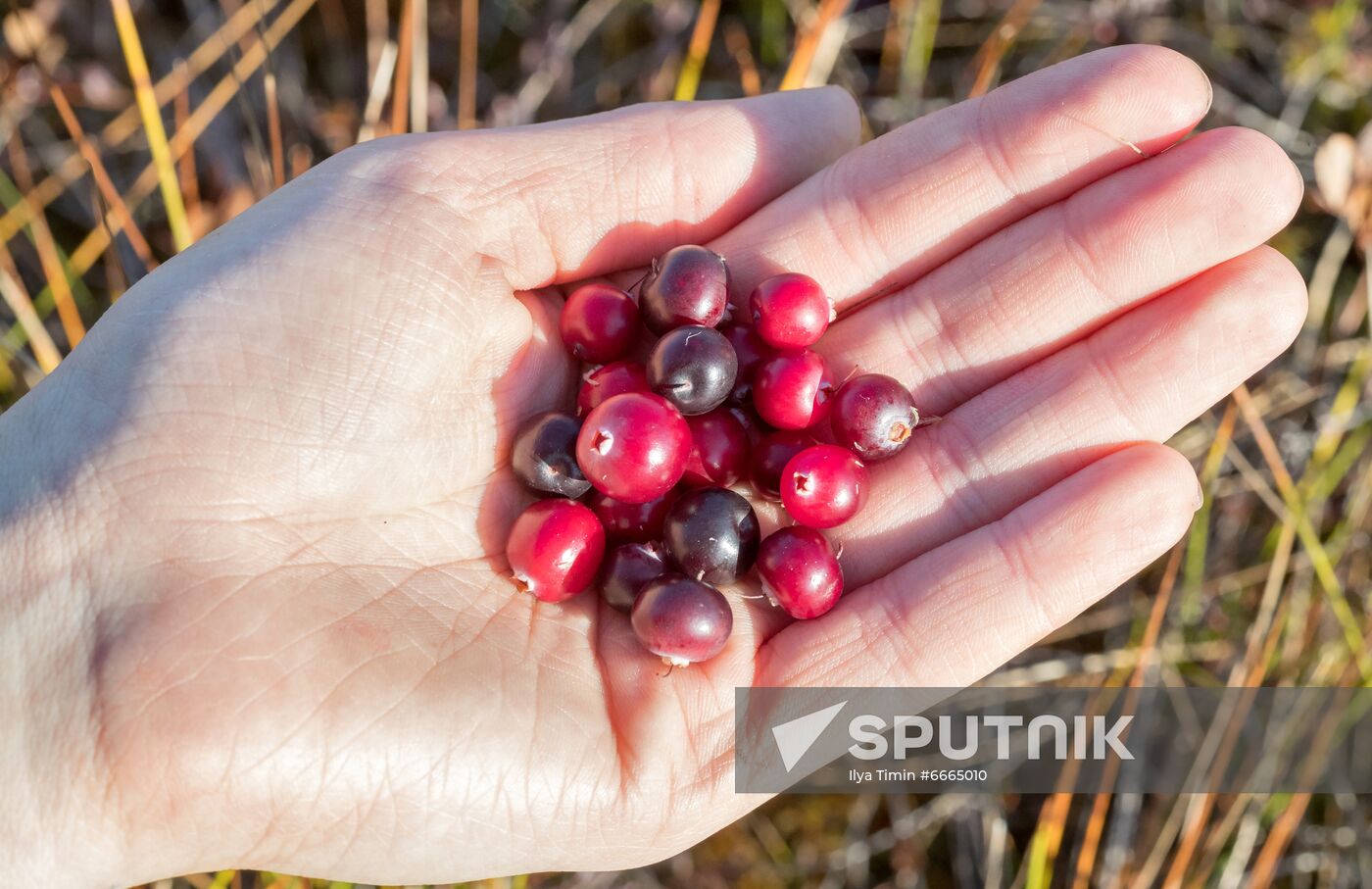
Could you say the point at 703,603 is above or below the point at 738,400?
below

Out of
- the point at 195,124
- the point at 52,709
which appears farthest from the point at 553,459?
the point at 195,124

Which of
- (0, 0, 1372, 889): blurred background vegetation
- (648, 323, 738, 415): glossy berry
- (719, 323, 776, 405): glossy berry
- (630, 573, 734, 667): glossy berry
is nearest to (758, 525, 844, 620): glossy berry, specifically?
(630, 573, 734, 667): glossy berry

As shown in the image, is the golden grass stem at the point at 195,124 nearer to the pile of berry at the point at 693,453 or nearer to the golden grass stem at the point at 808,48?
the pile of berry at the point at 693,453

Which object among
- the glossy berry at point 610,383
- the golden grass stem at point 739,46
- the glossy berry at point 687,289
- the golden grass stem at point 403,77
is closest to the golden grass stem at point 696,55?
the golden grass stem at point 739,46

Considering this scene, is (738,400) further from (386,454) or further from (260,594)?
(260,594)

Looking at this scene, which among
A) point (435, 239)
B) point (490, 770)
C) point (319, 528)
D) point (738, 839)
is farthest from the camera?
point (738, 839)

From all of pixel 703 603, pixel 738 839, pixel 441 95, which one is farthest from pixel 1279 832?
pixel 441 95
